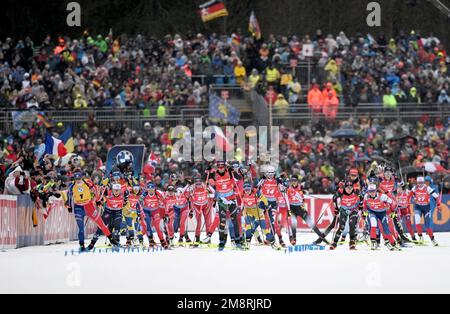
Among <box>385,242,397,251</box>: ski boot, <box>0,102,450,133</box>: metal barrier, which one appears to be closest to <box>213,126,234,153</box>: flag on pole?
<box>0,102,450,133</box>: metal barrier

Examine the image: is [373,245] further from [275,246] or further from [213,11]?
[213,11]

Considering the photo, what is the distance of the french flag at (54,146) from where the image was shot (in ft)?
107

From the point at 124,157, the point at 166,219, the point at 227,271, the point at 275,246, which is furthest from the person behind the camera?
the point at 124,157

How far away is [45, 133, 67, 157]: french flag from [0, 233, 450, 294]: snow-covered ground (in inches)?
327

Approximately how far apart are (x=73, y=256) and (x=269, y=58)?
61.4ft

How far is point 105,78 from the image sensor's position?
38156mm

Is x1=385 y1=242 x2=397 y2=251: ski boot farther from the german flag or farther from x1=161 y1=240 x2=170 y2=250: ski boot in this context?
the german flag

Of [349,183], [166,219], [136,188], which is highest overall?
[349,183]

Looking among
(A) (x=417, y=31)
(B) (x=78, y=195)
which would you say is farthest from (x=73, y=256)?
(A) (x=417, y=31)

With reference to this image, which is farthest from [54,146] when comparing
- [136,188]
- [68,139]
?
[136,188]

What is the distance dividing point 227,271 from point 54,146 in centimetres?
1543

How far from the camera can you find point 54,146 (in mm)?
32781

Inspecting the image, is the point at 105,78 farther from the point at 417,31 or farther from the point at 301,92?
the point at 417,31

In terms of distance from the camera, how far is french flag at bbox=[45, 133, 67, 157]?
32.7 meters
